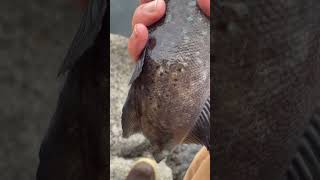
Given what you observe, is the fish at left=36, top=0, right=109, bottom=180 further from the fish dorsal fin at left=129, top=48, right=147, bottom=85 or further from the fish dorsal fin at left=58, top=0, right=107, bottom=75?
the fish dorsal fin at left=129, top=48, right=147, bottom=85

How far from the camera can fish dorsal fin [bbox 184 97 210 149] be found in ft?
1.38

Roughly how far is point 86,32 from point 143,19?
0.35 ft

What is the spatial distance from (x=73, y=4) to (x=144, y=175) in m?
0.26

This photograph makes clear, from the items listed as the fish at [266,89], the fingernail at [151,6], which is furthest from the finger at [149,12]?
the fish at [266,89]

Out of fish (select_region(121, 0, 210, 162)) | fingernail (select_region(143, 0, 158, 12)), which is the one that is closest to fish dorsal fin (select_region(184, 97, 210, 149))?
fish (select_region(121, 0, 210, 162))

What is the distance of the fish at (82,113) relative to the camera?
0.33 metres

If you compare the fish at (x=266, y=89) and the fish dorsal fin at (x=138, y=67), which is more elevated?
the fish at (x=266, y=89)

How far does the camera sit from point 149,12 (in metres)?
0.44

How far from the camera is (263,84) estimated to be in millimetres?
334

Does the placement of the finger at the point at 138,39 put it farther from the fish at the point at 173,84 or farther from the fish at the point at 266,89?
the fish at the point at 266,89

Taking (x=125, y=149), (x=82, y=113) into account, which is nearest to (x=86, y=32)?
(x=82, y=113)

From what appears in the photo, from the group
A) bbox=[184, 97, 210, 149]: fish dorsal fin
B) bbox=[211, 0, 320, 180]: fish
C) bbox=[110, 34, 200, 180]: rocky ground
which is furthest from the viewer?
bbox=[110, 34, 200, 180]: rocky ground

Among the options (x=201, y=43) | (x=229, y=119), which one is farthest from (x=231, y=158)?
(x=201, y=43)

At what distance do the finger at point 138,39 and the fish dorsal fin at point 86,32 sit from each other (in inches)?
3.8
